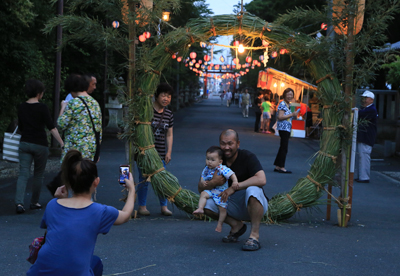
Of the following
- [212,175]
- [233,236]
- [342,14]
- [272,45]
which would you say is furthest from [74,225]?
[342,14]

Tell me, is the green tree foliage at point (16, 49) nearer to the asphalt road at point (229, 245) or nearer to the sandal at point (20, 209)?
the asphalt road at point (229, 245)

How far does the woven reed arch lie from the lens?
6281 mm

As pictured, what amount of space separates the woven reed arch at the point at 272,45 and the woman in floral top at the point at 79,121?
24.0 inches

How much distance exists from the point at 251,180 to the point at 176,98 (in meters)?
35.9

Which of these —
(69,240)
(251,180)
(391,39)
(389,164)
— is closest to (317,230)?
(251,180)

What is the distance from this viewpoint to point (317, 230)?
608cm

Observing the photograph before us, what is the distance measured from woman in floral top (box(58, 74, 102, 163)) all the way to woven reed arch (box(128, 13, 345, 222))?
2.00ft

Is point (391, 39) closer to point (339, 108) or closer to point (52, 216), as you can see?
point (339, 108)

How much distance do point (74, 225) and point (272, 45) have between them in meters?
4.18

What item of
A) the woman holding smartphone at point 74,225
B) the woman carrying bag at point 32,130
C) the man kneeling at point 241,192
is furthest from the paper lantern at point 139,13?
the woman holding smartphone at point 74,225

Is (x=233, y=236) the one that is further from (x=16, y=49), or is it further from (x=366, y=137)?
(x=16, y=49)

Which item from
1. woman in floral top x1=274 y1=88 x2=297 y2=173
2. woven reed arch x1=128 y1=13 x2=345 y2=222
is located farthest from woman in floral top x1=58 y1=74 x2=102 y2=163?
woman in floral top x1=274 y1=88 x2=297 y2=173

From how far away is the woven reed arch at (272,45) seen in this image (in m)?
6.28

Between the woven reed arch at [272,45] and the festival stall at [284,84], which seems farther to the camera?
the festival stall at [284,84]
